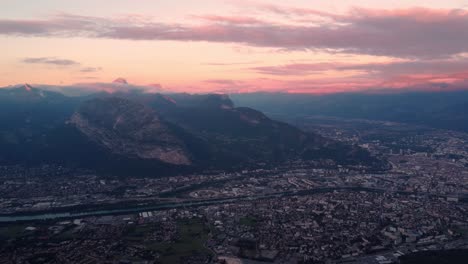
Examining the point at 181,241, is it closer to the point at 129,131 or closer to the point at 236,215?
the point at 236,215

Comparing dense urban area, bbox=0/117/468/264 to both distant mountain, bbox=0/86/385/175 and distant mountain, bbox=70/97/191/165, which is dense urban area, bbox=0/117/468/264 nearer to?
distant mountain, bbox=0/86/385/175

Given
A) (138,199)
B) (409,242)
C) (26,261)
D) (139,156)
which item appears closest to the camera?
(26,261)

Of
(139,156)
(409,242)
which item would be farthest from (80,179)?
(409,242)

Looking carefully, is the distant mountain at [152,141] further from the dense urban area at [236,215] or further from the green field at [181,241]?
the green field at [181,241]

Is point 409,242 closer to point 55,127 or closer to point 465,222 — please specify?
point 465,222

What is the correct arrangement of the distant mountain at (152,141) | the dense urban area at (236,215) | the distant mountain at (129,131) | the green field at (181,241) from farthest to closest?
1. the distant mountain at (129,131)
2. the distant mountain at (152,141)
3. the dense urban area at (236,215)
4. the green field at (181,241)

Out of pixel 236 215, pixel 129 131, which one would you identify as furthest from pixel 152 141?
pixel 236 215

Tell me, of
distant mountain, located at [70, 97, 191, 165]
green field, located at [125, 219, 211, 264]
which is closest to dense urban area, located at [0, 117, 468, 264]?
green field, located at [125, 219, 211, 264]

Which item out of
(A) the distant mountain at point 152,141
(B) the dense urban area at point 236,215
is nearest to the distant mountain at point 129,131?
(A) the distant mountain at point 152,141
